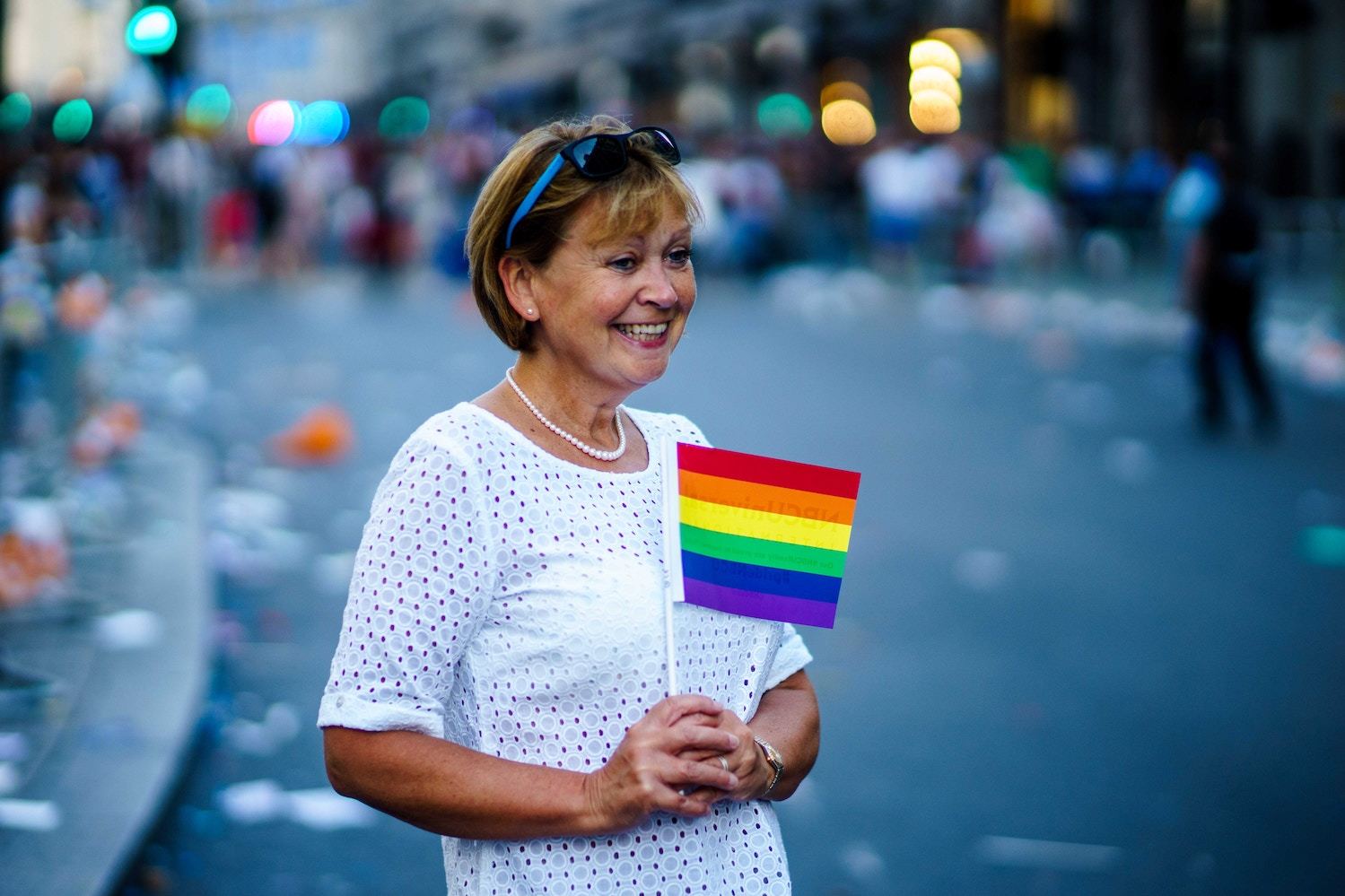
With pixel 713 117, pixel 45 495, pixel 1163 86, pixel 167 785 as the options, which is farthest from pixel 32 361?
pixel 713 117

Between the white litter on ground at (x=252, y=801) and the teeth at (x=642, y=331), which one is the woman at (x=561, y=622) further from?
the white litter on ground at (x=252, y=801)

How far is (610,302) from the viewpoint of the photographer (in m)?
2.37

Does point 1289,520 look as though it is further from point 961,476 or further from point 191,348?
point 191,348

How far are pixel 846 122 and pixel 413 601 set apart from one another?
4080 cm

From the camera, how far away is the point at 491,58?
7550 cm

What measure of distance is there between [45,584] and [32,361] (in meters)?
1.47

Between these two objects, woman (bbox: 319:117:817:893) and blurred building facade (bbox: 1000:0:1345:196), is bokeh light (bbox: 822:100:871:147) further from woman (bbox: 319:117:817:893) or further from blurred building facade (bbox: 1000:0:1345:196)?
woman (bbox: 319:117:817:893)

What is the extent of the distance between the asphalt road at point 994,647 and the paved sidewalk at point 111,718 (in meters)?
0.18

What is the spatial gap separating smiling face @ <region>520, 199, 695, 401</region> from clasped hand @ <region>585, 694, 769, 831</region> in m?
0.49

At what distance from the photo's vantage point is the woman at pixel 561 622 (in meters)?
2.17

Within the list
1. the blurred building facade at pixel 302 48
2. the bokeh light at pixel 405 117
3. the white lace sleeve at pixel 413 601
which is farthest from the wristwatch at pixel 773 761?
the blurred building facade at pixel 302 48

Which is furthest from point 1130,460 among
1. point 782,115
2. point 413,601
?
point 782,115

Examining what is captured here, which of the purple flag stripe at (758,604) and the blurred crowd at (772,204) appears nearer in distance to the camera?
the purple flag stripe at (758,604)

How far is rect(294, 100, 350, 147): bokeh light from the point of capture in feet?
310
